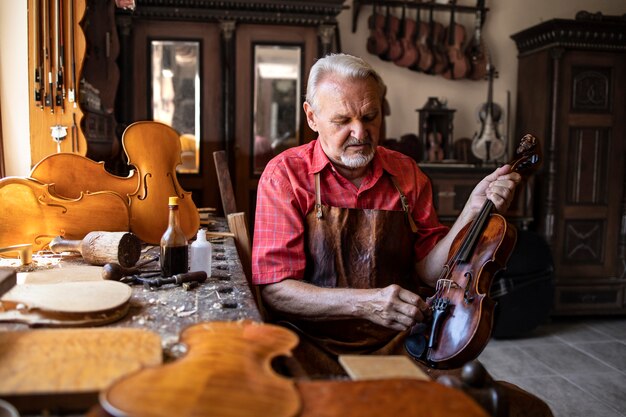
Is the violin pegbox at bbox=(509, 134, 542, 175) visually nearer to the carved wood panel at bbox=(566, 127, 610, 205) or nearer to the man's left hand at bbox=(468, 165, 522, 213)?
the man's left hand at bbox=(468, 165, 522, 213)

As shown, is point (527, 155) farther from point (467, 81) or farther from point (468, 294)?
point (467, 81)

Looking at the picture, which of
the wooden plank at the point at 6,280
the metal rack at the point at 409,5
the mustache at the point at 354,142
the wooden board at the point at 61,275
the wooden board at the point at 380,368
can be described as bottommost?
the wooden board at the point at 380,368

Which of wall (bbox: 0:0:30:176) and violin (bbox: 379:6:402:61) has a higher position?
violin (bbox: 379:6:402:61)

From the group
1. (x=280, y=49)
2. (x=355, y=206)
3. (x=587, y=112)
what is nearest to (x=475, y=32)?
(x=587, y=112)

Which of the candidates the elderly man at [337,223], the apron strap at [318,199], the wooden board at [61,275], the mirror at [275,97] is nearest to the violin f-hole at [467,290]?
the elderly man at [337,223]

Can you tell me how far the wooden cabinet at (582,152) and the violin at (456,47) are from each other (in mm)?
589

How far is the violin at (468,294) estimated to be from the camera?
1.71m

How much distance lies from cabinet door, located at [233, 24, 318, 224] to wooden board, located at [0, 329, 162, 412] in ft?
11.1

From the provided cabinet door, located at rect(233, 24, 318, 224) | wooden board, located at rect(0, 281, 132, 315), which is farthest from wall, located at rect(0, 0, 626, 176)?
wooden board, located at rect(0, 281, 132, 315)

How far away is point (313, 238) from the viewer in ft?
6.76

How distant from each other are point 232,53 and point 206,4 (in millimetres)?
394

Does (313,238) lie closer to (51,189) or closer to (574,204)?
(51,189)

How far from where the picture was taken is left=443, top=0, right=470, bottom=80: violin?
17.0ft

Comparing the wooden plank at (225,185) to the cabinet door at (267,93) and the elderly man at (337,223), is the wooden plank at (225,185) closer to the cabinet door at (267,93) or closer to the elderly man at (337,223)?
the elderly man at (337,223)
